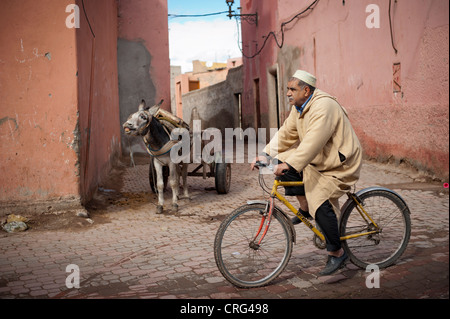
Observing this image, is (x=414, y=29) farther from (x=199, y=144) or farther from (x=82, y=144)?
(x=82, y=144)

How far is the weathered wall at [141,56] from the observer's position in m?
15.1

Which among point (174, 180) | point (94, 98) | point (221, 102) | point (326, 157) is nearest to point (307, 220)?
point (326, 157)

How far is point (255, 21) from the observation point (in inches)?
766

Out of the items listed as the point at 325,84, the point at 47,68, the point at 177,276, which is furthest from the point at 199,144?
the point at 325,84

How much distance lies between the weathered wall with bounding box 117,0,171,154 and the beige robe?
1190 cm

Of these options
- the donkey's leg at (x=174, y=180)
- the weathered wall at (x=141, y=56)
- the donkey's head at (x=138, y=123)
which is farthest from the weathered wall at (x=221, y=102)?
the donkey's head at (x=138, y=123)

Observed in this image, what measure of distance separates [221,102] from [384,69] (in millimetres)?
16650

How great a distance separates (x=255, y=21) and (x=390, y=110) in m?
11.0

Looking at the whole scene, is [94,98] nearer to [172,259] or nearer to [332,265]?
[172,259]

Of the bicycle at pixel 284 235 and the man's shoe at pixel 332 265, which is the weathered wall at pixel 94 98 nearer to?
the bicycle at pixel 284 235

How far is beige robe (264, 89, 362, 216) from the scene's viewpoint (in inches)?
140

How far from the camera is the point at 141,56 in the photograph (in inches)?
603

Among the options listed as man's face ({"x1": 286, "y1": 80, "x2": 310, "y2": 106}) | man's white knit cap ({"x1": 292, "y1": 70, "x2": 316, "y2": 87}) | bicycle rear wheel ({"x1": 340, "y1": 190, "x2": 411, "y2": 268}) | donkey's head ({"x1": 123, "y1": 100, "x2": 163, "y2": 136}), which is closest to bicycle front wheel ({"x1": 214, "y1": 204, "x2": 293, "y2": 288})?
bicycle rear wheel ({"x1": 340, "y1": 190, "x2": 411, "y2": 268})

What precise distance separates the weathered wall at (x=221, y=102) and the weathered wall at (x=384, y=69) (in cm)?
842
